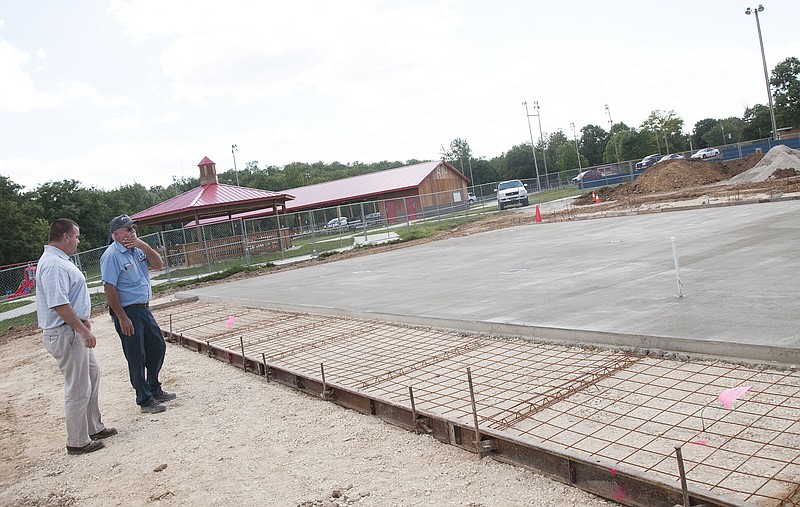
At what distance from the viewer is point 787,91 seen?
69625mm

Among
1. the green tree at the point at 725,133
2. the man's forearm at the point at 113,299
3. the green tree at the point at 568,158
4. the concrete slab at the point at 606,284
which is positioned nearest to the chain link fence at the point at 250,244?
the concrete slab at the point at 606,284

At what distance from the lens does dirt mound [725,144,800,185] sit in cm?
2919

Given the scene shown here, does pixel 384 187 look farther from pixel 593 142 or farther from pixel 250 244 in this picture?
pixel 593 142

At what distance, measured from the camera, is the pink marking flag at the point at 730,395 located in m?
4.42

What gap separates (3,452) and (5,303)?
2283 centimetres

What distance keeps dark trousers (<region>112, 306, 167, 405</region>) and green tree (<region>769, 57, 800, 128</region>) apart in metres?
76.6

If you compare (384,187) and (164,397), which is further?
(384,187)

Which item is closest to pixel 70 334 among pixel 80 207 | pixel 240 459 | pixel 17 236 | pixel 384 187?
pixel 240 459

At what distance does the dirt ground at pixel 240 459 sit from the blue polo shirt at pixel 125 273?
3.95 ft

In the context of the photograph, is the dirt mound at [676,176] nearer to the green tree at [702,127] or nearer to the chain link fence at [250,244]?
the chain link fence at [250,244]

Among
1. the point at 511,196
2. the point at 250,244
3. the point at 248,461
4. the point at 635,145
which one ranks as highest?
the point at 635,145

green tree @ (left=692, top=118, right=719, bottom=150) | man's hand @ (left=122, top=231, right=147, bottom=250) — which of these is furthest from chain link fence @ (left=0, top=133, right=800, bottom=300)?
green tree @ (left=692, top=118, right=719, bottom=150)

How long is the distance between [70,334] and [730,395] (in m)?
5.37

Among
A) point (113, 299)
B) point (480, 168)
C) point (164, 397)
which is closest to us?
point (113, 299)
